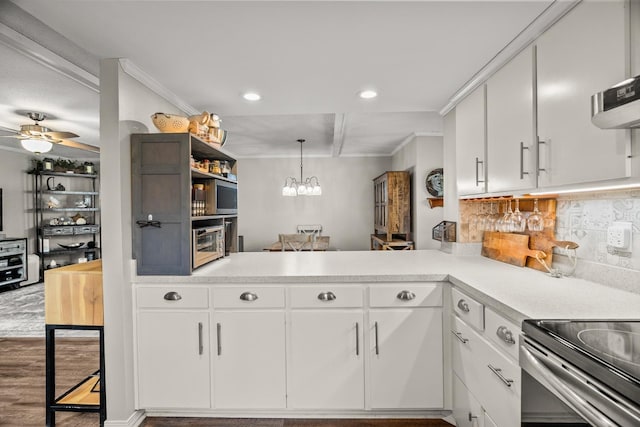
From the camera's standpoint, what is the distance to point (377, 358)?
2.04m

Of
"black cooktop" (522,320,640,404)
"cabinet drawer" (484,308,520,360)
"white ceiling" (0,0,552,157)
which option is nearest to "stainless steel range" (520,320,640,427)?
"black cooktop" (522,320,640,404)

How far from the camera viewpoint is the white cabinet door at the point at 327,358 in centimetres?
204

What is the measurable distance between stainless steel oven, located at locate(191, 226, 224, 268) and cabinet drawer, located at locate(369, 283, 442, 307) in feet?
3.59

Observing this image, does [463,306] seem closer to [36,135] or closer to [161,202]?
[161,202]

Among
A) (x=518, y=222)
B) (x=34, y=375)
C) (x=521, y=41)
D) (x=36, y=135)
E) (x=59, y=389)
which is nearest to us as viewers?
(x=521, y=41)

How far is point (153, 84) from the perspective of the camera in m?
2.24

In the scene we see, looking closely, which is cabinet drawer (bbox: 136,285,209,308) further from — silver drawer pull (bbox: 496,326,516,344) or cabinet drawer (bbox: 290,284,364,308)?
silver drawer pull (bbox: 496,326,516,344)

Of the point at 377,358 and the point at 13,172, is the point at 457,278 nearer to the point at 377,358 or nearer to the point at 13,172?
the point at 377,358

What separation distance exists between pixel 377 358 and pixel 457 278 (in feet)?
2.18

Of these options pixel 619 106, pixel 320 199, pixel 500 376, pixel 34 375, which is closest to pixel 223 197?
pixel 34 375

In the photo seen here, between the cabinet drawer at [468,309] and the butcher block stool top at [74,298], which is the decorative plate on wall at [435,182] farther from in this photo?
the butcher block stool top at [74,298]

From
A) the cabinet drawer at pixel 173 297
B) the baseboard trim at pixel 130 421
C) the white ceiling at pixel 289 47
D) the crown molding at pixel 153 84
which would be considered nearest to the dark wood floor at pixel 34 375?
the baseboard trim at pixel 130 421

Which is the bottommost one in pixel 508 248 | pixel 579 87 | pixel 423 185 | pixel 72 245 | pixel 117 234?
pixel 72 245

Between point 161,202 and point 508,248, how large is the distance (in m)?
2.25
